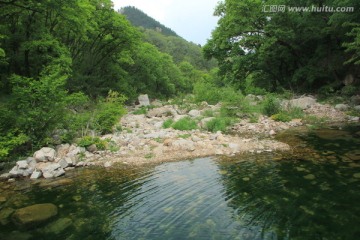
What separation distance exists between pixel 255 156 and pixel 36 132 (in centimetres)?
907

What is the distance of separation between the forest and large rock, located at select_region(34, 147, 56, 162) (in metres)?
0.80

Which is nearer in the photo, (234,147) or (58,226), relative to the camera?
(58,226)

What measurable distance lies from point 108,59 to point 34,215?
26938 mm

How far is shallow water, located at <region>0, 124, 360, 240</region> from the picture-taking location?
17.7 ft

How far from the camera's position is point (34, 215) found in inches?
251

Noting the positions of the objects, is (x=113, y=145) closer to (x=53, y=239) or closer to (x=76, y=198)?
(x=76, y=198)

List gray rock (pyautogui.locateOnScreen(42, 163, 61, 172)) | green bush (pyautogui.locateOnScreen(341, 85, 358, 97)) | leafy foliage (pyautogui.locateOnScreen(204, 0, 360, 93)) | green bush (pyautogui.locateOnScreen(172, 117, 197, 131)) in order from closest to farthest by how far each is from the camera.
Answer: gray rock (pyautogui.locateOnScreen(42, 163, 61, 172)) → green bush (pyautogui.locateOnScreen(172, 117, 197, 131)) → green bush (pyautogui.locateOnScreen(341, 85, 358, 97)) → leafy foliage (pyautogui.locateOnScreen(204, 0, 360, 93))

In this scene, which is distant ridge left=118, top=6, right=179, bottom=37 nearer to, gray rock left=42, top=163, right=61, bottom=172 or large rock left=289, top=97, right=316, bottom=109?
large rock left=289, top=97, right=316, bottom=109

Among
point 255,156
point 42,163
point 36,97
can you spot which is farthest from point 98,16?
point 255,156

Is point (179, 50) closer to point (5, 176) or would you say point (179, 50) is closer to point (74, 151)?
point (74, 151)

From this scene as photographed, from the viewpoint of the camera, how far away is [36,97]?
1147 centimetres

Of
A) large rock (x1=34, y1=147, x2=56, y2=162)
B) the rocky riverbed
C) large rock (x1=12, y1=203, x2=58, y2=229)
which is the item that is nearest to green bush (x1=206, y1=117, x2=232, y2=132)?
the rocky riverbed

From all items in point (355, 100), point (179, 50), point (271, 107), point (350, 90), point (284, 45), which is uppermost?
point (179, 50)

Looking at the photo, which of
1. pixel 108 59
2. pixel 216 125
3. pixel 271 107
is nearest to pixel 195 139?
pixel 216 125
